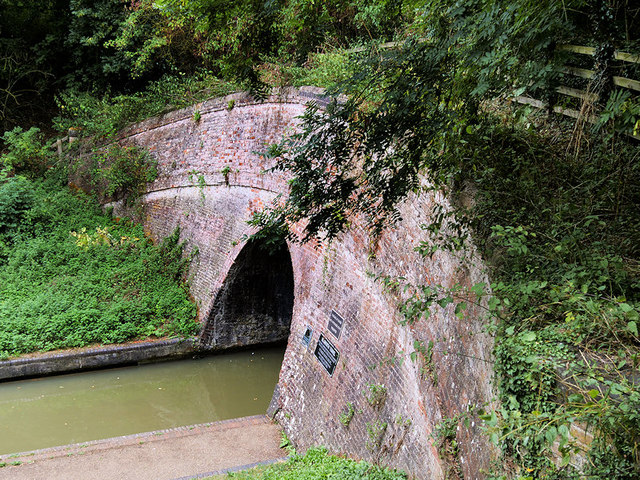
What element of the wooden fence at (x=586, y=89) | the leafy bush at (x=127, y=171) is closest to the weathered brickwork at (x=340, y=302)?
the leafy bush at (x=127, y=171)

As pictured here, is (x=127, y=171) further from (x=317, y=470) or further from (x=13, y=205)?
(x=317, y=470)

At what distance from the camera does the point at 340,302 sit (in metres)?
6.93

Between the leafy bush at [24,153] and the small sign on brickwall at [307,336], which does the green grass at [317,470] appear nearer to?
the small sign on brickwall at [307,336]

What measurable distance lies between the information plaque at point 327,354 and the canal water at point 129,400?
8.42 ft

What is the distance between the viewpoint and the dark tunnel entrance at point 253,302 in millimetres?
10234

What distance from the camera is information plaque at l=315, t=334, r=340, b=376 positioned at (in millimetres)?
6746

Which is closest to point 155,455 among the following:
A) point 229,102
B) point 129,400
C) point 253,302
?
point 129,400

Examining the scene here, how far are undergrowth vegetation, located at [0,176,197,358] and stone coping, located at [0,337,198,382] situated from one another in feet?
0.66

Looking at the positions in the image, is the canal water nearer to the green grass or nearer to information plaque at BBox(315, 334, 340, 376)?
information plaque at BBox(315, 334, 340, 376)

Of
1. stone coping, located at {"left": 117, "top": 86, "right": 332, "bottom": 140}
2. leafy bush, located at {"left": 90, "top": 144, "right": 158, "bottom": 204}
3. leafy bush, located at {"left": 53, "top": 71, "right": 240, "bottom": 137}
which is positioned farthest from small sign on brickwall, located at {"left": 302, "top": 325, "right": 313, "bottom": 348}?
leafy bush, located at {"left": 90, "top": 144, "right": 158, "bottom": 204}

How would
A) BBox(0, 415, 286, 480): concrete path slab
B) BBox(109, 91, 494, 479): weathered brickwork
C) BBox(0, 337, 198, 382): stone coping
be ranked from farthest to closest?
BBox(0, 337, 198, 382): stone coping
BBox(0, 415, 286, 480): concrete path slab
BBox(109, 91, 494, 479): weathered brickwork

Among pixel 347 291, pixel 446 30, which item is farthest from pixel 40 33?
pixel 446 30

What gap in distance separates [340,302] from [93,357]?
5.35m

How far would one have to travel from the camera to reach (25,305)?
9719 mm
